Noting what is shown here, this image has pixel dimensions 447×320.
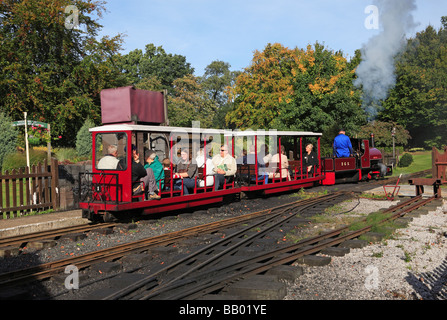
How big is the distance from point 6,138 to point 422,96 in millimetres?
49127

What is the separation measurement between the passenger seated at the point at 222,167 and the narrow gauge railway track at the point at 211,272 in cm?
512

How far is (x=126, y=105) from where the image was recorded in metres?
15.5

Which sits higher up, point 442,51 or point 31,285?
point 442,51

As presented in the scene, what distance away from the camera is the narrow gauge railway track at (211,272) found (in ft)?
15.7

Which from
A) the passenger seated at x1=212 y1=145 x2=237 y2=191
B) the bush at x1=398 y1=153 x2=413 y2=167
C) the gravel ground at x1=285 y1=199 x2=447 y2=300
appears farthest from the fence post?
the bush at x1=398 y1=153 x2=413 y2=167

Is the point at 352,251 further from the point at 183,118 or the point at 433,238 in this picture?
the point at 183,118

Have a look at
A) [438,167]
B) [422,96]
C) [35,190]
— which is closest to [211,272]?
[35,190]

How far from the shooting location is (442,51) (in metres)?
56.3

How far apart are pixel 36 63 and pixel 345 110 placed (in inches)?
819

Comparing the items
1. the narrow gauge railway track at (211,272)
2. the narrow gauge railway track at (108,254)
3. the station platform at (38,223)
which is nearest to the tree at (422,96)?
the narrow gauge railway track at (108,254)

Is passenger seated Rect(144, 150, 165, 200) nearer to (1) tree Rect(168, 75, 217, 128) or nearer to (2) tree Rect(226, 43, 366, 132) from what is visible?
(2) tree Rect(226, 43, 366, 132)

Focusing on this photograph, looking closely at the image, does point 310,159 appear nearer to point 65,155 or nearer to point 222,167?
point 222,167

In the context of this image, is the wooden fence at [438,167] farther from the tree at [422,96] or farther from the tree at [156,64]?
the tree at [156,64]
